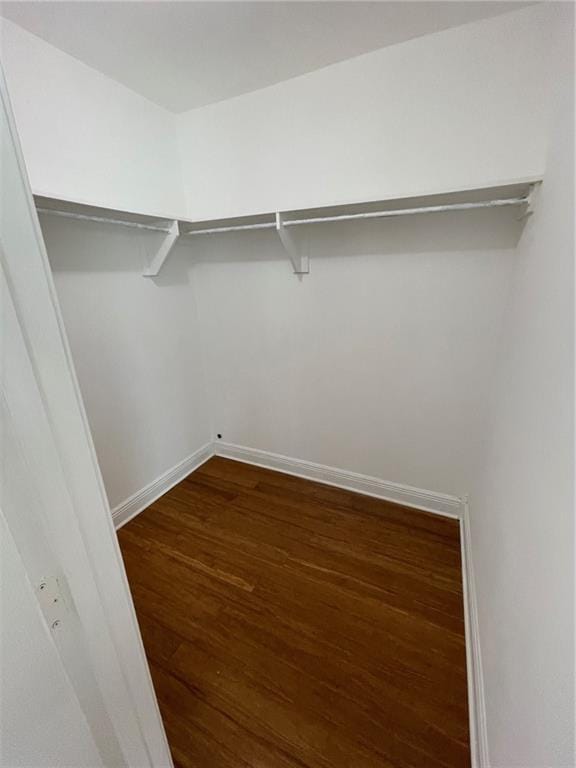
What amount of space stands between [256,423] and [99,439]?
1.09 metres

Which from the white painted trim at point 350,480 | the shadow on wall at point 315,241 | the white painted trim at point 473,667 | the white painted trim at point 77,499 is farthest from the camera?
the white painted trim at point 350,480

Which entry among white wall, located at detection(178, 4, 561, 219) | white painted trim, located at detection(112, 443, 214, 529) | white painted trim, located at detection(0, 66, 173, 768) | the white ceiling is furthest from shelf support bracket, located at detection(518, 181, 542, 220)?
white painted trim, located at detection(112, 443, 214, 529)

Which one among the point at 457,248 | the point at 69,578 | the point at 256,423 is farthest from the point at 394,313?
the point at 69,578

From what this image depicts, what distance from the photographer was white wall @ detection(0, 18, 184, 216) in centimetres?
140

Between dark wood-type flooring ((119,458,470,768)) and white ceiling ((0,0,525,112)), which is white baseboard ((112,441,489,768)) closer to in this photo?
dark wood-type flooring ((119,458,470,768))

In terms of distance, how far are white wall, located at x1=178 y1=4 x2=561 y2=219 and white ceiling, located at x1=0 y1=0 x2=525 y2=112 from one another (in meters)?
0.09

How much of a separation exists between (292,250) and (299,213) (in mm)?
196

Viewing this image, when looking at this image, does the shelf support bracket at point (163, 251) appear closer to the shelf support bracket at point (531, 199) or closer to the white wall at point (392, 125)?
the white wall at point (392, 125)

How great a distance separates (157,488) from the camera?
2383 millimetres

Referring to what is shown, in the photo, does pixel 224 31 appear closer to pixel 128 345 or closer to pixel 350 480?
pixel 128 345

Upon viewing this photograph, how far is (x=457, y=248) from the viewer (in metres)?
1.67

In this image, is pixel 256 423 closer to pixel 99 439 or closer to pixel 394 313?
pixel 99 439

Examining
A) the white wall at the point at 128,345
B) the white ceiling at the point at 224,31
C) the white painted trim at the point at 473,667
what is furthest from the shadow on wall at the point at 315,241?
the white painted trim at the point at 473,667

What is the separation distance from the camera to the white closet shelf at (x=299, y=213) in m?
1.38
